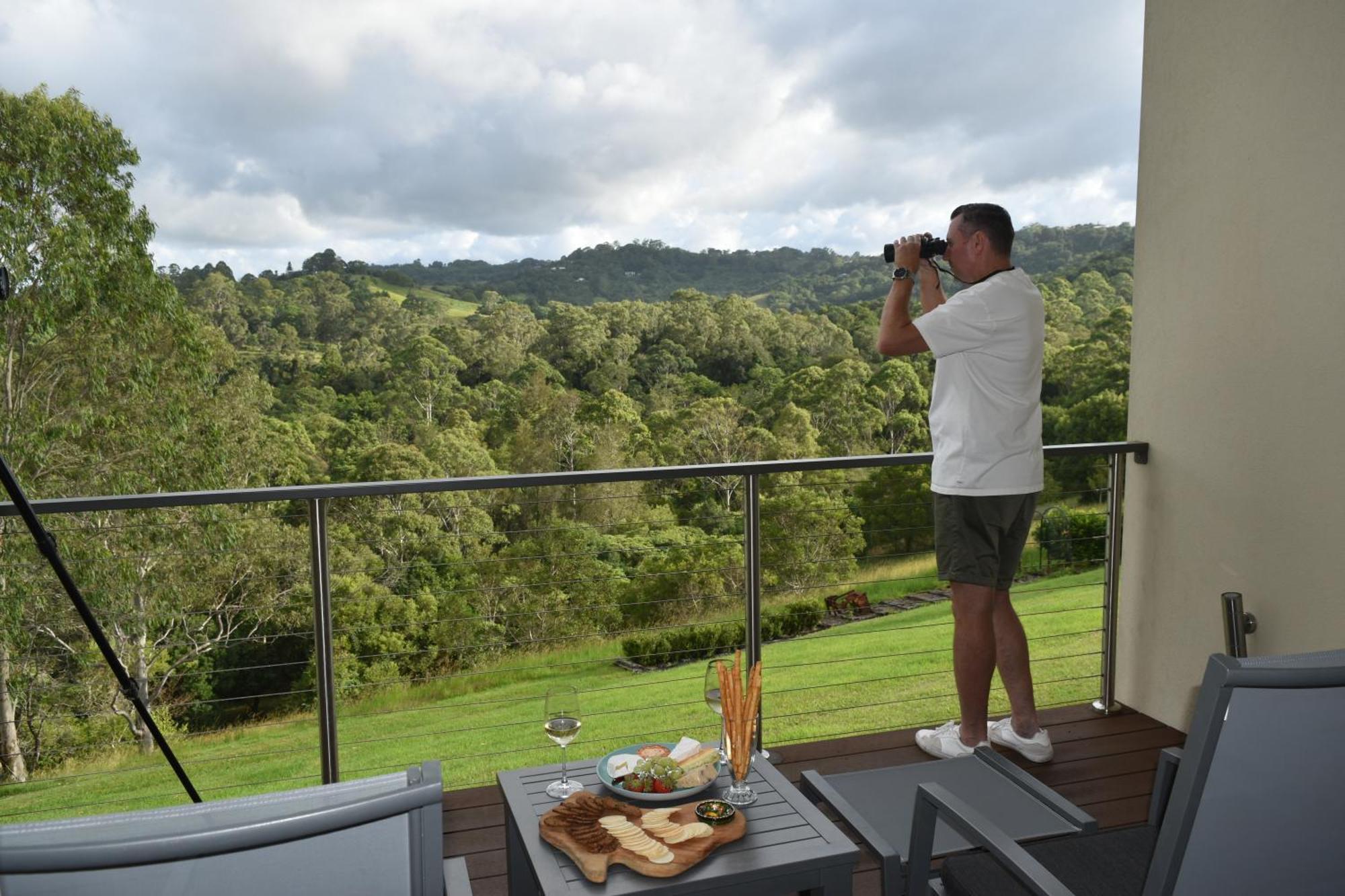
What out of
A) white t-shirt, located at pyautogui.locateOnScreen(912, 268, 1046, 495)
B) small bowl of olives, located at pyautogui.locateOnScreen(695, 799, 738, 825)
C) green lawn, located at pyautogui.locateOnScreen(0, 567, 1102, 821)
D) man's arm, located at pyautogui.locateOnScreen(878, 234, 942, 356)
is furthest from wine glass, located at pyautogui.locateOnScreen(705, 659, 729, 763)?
green lawn, located at pyautogui.locateOnScreen(0, 567, 1102, 821)

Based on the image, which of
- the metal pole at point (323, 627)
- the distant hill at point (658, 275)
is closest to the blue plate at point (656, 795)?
the metal pole at point (323, 627)

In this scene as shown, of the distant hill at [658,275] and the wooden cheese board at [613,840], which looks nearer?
the wooden cheese board at [613,840]

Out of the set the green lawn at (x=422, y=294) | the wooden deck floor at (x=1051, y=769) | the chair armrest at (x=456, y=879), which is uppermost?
the green lawn at (x=422, y=294)

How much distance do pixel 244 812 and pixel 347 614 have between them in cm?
1292

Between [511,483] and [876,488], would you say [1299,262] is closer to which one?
[511,483]

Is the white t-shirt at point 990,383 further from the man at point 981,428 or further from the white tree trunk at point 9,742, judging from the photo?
the white tree trunk at point 9,742

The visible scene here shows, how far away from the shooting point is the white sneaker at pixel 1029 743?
2824mm

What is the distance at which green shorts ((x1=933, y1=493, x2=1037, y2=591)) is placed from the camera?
2662 mm

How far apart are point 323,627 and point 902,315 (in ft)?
5.64

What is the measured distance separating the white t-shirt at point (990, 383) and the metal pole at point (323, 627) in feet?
5.16

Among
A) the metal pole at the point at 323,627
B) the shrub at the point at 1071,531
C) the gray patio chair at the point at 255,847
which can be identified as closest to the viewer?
the gray patio chair at the point at 255,847

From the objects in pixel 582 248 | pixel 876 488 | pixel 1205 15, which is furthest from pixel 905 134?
pixel 1205 15

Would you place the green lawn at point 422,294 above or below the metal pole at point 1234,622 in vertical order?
above

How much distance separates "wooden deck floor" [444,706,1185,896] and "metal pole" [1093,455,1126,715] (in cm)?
9
